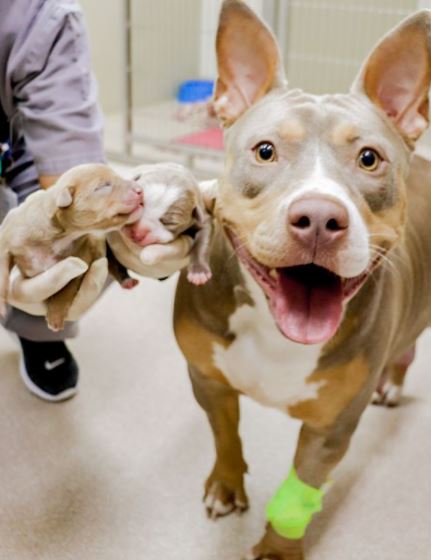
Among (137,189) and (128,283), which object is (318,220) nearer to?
(137,189)

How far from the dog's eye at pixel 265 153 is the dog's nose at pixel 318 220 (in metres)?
0.15

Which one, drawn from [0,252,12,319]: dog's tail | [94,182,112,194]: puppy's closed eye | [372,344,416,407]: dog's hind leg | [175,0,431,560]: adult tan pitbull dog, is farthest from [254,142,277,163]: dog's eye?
[372,344,416,407]: dog's hind leg

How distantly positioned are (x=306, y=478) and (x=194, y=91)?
3.16 meters

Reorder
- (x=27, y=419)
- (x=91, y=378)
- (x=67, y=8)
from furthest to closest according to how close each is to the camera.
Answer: (x=91, y=378) < (x=27, y=419) < (x=67, y=8)

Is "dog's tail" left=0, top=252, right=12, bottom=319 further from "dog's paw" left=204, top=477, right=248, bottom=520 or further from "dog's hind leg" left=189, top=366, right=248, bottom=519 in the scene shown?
"dog's paw" left=204, top=477, right=248, bottom=520

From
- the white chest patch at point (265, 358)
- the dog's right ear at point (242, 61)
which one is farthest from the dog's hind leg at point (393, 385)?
the dog's right ear at point (242, 61)

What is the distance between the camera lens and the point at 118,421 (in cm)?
175

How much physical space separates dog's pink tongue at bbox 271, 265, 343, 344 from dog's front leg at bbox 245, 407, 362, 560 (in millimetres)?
298

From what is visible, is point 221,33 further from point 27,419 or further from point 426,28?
point 27,419

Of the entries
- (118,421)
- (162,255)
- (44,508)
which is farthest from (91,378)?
(162,255)

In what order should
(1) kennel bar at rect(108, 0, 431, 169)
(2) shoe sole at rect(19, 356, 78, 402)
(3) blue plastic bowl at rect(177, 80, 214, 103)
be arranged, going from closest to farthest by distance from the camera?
1. (2) shoe sole at rect(19, 356, 78, 402)
2. (1) kennel bar at rect(108, 0, 431, 169)
3. (3) blue plastic bowl at rect(177, 80, 214, 103)

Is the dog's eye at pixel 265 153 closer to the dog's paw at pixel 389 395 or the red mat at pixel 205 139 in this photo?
the dog's paw at pixel 389 395

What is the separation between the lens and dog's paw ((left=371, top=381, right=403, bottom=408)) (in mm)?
1840

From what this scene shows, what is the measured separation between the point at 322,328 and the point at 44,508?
2.72ft
